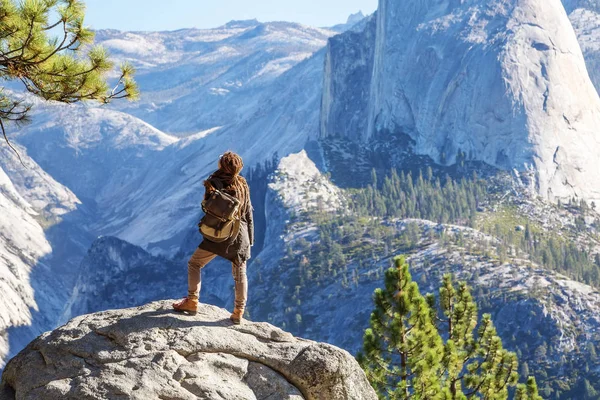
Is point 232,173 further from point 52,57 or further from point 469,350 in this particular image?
point 469,350

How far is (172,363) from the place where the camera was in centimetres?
1822

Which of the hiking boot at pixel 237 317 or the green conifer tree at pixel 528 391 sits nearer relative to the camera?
the hiking boot at pixel 237 317

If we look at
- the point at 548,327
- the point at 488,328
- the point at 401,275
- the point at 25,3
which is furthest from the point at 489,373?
the point at 548,327

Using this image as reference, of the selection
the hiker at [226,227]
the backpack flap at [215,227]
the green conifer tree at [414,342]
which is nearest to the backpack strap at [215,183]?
the hiker at [226,227]

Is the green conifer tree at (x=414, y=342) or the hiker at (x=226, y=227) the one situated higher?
the hiker at (x=226, y=227)

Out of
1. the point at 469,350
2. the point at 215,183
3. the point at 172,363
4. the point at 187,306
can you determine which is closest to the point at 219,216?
the point at 215,183

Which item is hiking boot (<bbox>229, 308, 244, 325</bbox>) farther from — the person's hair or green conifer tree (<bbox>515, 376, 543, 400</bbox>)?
green conifer tree (<bbox>515, 376, 543, 400</bbox>)

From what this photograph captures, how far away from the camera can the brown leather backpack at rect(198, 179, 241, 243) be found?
19.9m

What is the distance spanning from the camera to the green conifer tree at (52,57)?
21.6 m

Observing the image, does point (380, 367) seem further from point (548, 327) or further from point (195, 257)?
point (548, 327)

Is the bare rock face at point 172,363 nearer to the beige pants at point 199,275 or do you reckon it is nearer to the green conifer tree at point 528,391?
the beige pants at point 199,275

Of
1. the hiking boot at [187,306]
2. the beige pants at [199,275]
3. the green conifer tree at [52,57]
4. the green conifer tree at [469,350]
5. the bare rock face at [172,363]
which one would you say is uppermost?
the green conifer tree at [52,57]

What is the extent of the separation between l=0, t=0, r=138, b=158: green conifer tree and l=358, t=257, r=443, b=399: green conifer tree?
12.7m

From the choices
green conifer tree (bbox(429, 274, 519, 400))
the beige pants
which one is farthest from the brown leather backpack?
green conifer tree (bbox(429, 274, 519, 400))
